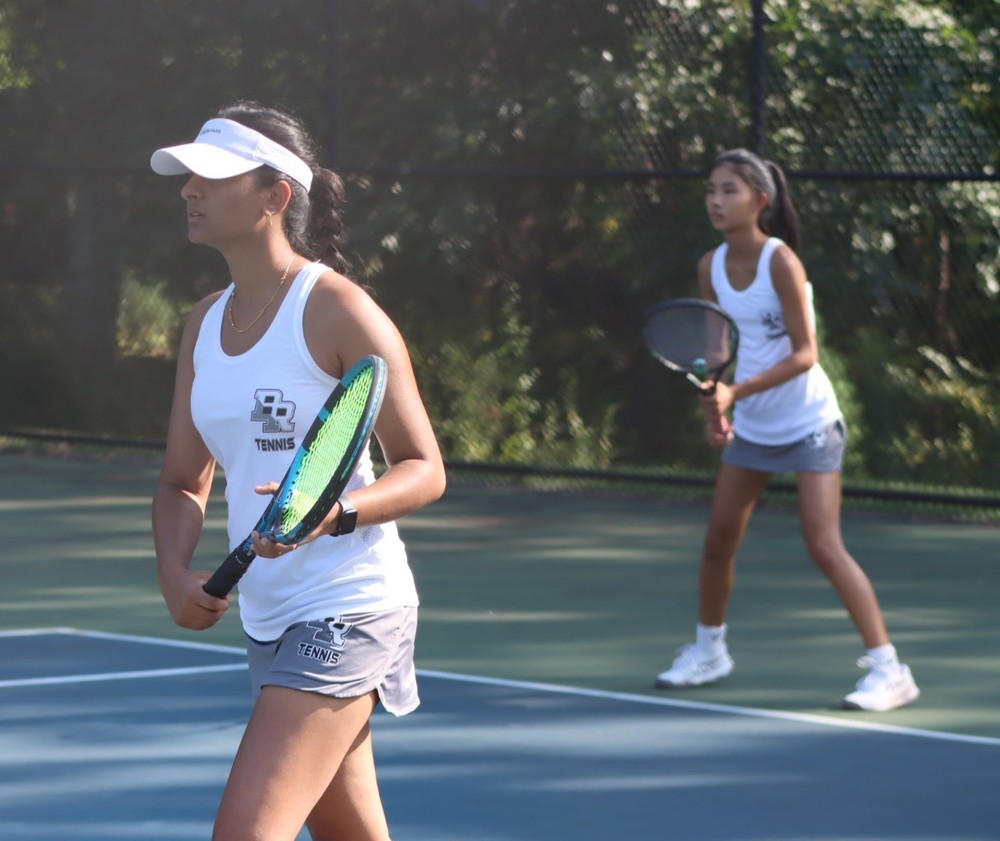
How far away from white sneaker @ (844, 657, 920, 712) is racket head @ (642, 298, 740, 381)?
100 centimetres

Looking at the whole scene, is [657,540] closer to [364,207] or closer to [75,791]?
[364,207]

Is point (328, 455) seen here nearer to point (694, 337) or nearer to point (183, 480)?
point (183, 480)

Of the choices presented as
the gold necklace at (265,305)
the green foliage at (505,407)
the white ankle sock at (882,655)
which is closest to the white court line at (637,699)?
the white ankle sock at (882,655)

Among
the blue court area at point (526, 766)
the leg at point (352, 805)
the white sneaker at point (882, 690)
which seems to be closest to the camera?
the leg at point (352, 805)

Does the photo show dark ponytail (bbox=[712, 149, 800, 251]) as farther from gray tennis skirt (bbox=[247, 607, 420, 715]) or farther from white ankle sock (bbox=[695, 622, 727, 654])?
gray tennis skirt (bbox=[247, 607, 420, 715])

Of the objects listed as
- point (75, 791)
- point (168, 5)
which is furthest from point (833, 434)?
point (168, 5)

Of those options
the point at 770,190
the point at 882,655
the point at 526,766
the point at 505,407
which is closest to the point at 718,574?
the point at 882,655

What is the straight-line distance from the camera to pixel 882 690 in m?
6.39

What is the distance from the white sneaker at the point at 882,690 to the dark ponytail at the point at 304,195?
3.03m

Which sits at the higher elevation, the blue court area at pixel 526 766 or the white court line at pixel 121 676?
the blue court area at pixel 526 766

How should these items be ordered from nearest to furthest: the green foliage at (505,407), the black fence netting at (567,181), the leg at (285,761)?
the leg at (285,761) → the black fence netting at (567,181) → the green foliage at (505,407)

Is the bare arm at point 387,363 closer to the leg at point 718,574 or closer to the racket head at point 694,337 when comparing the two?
the racket head at point 694,337

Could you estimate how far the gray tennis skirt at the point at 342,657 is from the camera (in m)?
3.38

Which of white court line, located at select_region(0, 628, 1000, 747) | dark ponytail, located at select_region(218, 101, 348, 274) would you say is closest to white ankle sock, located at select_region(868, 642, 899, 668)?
white court line, located at select_region(0, 628, 1000, 747)
